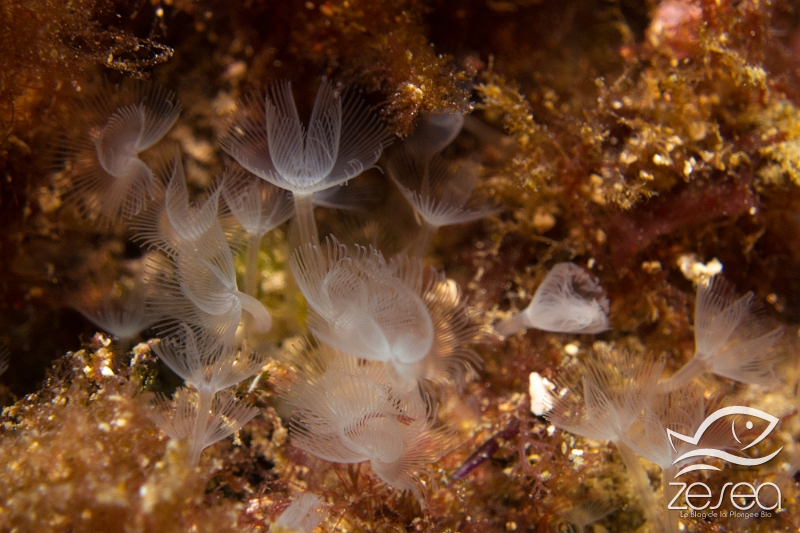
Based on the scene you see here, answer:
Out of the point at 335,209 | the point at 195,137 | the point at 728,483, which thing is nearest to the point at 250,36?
the point at 195,137

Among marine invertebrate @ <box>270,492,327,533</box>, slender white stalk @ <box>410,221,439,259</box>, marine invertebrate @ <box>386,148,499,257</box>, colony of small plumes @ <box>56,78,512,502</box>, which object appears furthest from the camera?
slender white stalk @ <box>410,221,439,259</box>

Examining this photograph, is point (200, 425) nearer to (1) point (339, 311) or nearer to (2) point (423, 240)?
(1) point (339, 311)

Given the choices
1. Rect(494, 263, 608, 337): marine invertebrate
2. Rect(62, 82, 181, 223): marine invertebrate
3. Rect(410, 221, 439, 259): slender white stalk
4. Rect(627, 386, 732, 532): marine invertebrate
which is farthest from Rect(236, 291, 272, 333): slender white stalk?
Rect(627, 386, 732, 532): marine invertebrate

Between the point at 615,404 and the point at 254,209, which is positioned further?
the point at 254,209

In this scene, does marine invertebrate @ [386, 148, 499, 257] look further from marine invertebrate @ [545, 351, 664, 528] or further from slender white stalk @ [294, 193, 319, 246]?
marine invertebrate @ [545, 351, 664, 528]

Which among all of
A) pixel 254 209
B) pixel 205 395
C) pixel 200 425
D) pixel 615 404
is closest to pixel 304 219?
pixel 254 209

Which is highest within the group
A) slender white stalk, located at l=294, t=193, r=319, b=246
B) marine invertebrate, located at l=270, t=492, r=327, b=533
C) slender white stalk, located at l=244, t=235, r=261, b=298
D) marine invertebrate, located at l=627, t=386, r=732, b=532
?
slender white stalk, located at l=294, t=193, r=319, b=246

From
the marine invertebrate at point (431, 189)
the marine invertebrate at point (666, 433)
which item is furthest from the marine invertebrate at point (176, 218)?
the marine invertebrate at point (666, 433)
